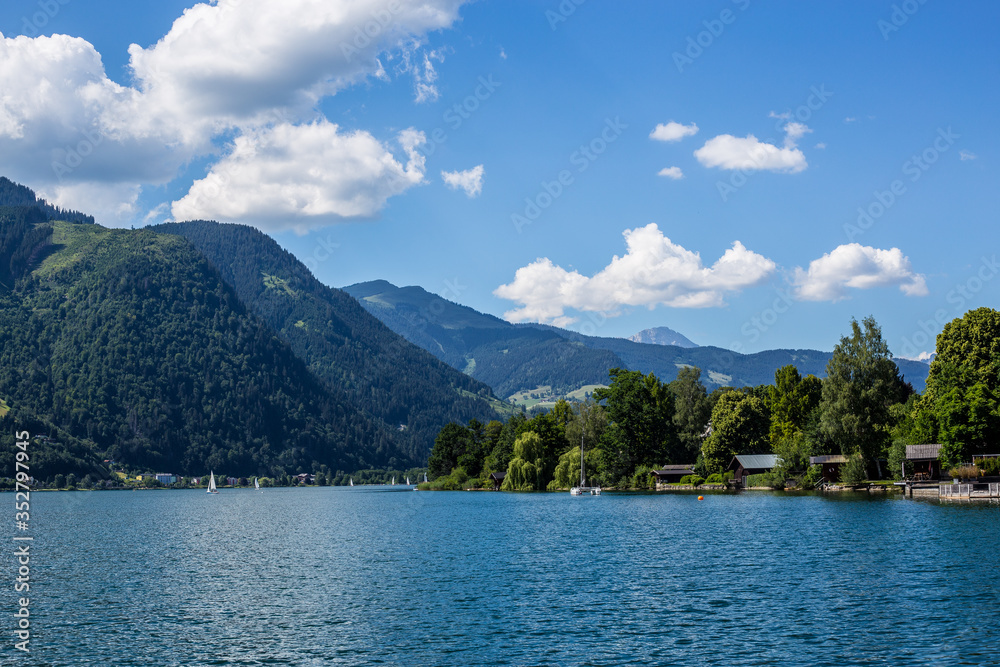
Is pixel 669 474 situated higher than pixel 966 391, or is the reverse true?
pixel 966 391

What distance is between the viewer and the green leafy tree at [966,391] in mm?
93750

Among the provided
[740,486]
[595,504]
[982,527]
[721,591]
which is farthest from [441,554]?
[740,486]

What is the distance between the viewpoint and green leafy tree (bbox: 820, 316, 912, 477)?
115 meters

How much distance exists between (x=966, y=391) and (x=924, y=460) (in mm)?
13016

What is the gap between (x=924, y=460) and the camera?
104688mm

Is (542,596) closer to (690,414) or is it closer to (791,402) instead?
(791,402)

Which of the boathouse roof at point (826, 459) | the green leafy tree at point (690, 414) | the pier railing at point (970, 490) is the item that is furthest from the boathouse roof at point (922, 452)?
the green leafy tree at point (690, 414)

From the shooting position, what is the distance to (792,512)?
80.7 meters

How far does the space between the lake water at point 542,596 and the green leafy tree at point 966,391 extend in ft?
83.5

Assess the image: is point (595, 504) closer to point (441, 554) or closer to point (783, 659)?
point (441, 554)

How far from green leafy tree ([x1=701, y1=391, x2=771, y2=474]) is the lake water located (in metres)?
64.2

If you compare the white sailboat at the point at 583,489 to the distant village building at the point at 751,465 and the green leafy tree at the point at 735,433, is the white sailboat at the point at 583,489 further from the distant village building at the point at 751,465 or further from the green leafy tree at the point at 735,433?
the distant village building at the point at 751,465

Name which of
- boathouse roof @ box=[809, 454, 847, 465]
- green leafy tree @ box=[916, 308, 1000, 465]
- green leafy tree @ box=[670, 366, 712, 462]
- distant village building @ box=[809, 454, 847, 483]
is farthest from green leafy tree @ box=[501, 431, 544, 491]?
green leafy tree @ box=[916, 308, 1000, 465]

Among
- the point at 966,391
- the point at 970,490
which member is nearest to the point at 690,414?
the point at 966,391
